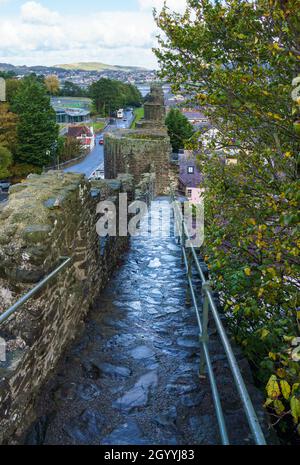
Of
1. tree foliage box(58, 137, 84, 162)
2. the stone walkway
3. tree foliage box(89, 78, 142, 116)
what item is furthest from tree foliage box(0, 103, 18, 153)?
tree foliage box(89, 78, 142, 116)

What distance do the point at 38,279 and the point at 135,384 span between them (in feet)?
4.53

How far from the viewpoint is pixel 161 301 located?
608cm

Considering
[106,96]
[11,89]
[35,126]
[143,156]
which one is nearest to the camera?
[143,156]

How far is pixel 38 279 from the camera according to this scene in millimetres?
3879

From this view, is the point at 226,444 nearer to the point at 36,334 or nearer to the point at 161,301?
the point at 36,334

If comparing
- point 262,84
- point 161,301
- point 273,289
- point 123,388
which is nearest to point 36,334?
point 123,388

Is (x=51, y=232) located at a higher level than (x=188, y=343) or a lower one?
higher

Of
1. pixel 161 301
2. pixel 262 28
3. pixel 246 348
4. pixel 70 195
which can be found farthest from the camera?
pixel 161 301

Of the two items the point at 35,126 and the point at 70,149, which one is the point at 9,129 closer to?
the point at 35,126

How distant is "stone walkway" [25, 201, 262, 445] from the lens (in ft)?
10.9

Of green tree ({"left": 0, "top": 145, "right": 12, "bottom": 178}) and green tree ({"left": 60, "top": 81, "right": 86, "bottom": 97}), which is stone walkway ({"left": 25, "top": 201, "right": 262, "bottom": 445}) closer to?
green tree ({"left": 0, "top": 145, "right": 12, "bottom": 178})

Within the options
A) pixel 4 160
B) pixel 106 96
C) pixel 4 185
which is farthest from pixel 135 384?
pixel 106 96

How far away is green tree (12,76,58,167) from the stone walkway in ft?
106

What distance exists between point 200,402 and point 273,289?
1.22 metres
